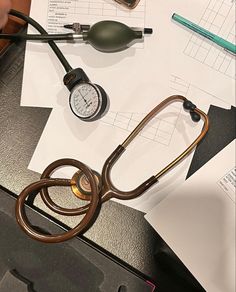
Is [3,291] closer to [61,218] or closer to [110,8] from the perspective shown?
[61,218]

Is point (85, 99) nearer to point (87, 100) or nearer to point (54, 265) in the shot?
point (87, 100)

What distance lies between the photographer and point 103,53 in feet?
2.33

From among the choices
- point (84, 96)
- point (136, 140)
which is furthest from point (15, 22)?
point (136, 140)

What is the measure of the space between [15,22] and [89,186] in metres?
0.33

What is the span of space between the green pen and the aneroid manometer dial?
0.19 meters

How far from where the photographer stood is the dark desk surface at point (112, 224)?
2.17ft

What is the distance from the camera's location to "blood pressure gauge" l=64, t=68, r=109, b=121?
2.22ft

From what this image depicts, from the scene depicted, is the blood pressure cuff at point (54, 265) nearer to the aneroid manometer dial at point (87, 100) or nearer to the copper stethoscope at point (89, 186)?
the copper stethoscope at point (89, 186)

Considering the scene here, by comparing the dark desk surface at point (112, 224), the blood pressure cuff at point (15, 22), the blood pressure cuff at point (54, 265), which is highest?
the blood pressure cuff at point (15, 22)

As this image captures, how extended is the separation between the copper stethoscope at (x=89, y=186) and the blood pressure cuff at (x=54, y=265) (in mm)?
28

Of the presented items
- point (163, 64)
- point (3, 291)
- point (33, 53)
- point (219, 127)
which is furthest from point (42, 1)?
point (3, 291)

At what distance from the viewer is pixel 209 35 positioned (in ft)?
2.26

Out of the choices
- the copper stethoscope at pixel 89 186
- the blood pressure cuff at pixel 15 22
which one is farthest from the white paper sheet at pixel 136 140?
the blood pressure cuff at pixel 15 22

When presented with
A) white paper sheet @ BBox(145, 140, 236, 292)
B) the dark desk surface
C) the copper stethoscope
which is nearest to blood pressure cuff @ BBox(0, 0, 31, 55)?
the dark desk surface
